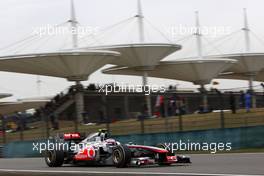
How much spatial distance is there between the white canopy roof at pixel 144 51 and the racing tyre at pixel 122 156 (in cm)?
5964

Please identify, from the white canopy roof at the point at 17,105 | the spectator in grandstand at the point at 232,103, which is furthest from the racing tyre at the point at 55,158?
the white canopy roof at the point at 17,105

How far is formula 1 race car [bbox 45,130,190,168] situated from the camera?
1352 centimetres

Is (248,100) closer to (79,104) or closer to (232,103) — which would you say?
(232,103)

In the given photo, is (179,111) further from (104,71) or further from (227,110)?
(104,71)

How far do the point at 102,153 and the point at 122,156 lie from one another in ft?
4.41

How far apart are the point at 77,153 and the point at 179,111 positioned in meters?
8.49

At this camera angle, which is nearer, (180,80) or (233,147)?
(233,147)

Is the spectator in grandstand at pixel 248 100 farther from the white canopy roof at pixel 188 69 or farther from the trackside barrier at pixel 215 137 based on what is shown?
the white canopy roof at pixel 188 69

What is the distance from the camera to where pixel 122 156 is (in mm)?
13492

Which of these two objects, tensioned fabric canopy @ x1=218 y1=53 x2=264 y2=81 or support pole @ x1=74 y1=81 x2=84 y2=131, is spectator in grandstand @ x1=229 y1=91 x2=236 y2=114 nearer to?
support pole @ x1=74 y1=81 x2=84 y2=131

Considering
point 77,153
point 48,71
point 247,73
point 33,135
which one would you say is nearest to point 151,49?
point 48,71

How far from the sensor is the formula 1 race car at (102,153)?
1352cm

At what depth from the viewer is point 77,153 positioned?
15.7 metres

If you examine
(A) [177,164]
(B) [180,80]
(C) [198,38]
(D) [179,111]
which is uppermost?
(C) [198,38]
